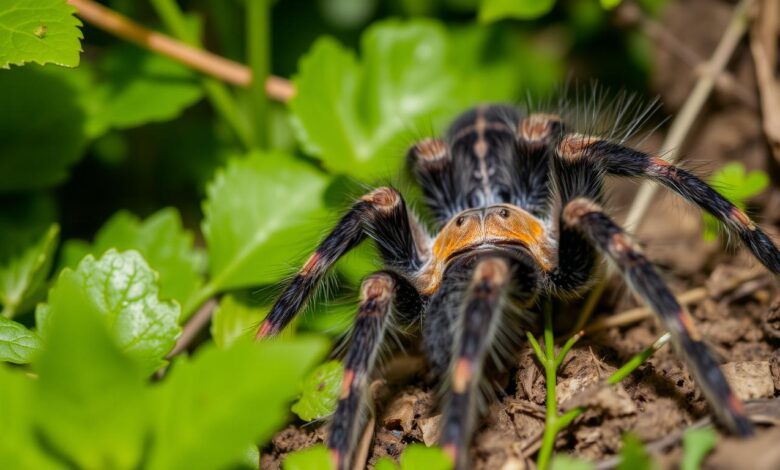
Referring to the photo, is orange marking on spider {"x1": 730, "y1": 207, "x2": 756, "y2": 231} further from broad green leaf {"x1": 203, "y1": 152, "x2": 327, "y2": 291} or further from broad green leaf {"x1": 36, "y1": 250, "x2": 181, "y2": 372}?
broad green leaf {"x1": 36, "y1": 250, "x2": 181, "y2": 372}

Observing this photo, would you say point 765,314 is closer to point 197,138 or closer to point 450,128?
point 450,128

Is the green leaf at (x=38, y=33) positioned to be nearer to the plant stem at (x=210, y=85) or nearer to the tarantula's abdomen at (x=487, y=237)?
the plant stem at (x=210, y=85)

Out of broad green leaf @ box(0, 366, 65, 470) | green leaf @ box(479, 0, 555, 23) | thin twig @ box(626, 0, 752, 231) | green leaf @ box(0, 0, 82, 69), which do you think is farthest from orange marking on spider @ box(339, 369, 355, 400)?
thin twig @ box(626, 0, 752, 231)

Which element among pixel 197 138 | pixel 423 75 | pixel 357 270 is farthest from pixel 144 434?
pixel 197 138

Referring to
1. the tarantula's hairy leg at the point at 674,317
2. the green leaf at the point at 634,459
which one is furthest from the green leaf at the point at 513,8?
the green leaf at the point at 634,459

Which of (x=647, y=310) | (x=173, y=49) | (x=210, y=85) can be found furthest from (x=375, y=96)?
(x=647, y=310)

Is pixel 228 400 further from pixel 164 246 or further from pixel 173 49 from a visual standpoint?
pixel 173 49
